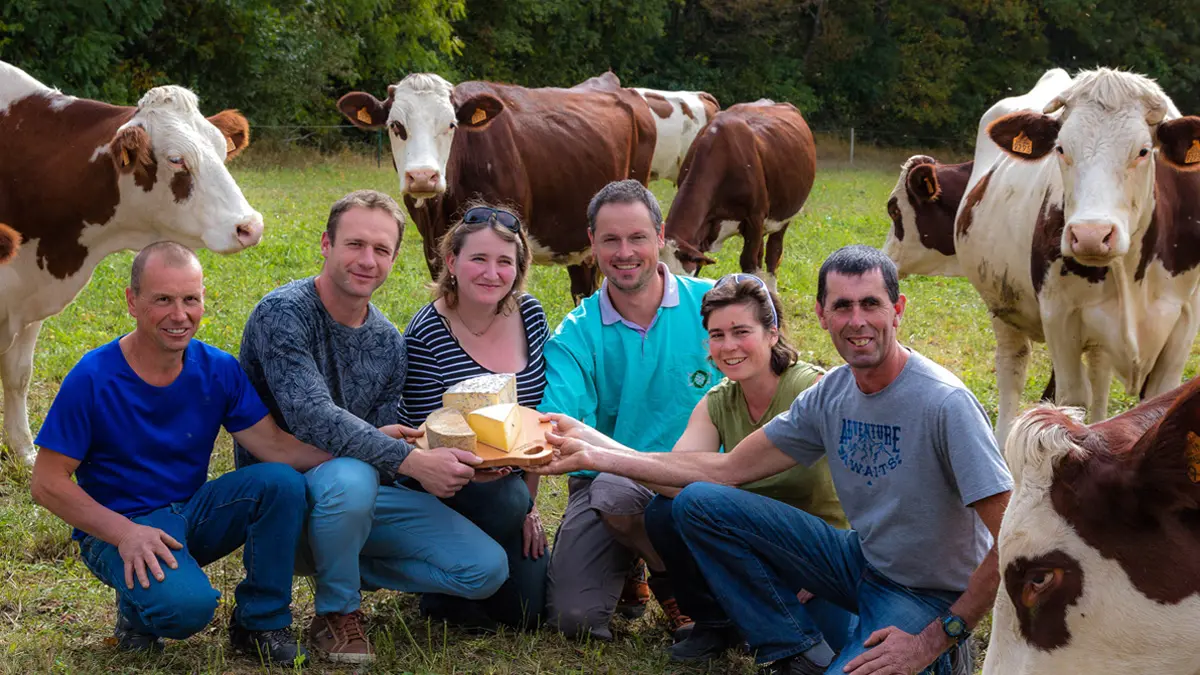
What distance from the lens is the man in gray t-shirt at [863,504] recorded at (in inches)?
122

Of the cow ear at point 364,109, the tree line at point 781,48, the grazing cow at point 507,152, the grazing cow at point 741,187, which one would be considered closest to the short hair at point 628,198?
the grazing cow at point 507,152

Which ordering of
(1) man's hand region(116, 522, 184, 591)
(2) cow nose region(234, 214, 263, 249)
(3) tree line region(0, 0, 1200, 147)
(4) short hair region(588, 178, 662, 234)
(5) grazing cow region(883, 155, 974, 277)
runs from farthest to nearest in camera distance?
(3) tree line region(0, 0, 1200, 147) < (5) grazing cow region(883, 155, 974, 277) < (2) cow nose region(234, 214, 263, 249) < (4) short hair region(588, 178, 662, 234) < (1) man's hand region(116, 522, 184, 591)

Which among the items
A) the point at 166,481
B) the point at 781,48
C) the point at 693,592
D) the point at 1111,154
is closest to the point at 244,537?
the point at 166,481

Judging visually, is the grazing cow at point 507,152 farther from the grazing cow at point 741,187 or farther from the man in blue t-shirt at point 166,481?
the man in blue t-shirt at point 166,481

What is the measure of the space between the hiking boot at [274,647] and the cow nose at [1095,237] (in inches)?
136

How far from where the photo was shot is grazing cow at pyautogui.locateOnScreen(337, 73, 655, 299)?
7.62 meters

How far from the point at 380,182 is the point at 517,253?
1715 centimetres

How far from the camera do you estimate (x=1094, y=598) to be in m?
2.38

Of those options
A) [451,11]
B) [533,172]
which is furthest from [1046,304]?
[451,11]

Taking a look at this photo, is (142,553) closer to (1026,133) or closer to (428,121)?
(1026,133)

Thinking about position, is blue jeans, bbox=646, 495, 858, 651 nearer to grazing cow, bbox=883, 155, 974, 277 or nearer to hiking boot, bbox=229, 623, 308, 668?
hiking boot, bbox=229, 623, 308, 668

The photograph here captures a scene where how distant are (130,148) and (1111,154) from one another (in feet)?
14.4

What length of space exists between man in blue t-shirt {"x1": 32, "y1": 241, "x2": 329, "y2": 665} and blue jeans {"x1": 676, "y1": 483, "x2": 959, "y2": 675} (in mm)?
1261

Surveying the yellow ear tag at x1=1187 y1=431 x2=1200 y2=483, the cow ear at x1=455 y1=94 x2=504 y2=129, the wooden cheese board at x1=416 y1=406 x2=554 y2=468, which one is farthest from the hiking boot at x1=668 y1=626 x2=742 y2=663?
the cow ear at x1=455 y1=94 x2=504 y2=129
